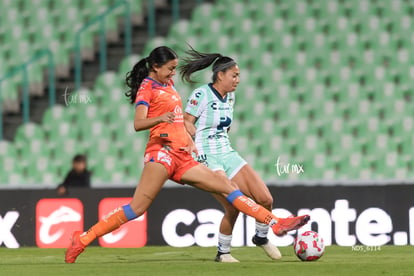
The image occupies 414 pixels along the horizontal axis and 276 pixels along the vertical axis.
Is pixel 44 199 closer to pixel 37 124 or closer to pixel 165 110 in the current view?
pixel 37 124

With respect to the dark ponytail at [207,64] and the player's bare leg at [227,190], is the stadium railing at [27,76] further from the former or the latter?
the player's bare leg at [227,190]

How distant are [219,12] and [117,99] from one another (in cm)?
204

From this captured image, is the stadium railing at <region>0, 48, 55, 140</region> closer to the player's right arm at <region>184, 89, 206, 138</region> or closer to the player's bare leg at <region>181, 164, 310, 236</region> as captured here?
the player's right arm at <region>184, 89, 206, 138</region>

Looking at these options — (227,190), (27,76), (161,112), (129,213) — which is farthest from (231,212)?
(27,76)

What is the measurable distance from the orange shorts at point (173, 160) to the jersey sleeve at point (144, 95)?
0.40 meters

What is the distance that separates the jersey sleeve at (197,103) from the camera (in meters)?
9.02

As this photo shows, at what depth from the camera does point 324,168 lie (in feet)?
45.2

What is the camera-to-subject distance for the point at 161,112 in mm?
8648

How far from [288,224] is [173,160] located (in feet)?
3.63

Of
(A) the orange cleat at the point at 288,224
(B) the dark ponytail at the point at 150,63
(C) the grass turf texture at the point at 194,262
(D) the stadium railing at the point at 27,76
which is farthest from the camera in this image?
(D) the stadium railing at the point at 27,76

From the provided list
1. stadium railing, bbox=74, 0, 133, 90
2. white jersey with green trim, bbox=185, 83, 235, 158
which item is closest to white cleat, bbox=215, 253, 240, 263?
white jersey with green trim, bbox=185, 83, 235, 158

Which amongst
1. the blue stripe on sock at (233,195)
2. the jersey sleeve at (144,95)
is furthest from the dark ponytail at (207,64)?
the blue stripe on sock at (233,195)

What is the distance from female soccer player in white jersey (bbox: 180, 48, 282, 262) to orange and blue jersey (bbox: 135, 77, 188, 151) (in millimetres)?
325

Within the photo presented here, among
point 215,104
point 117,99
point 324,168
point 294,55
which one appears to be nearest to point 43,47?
point 117,99
